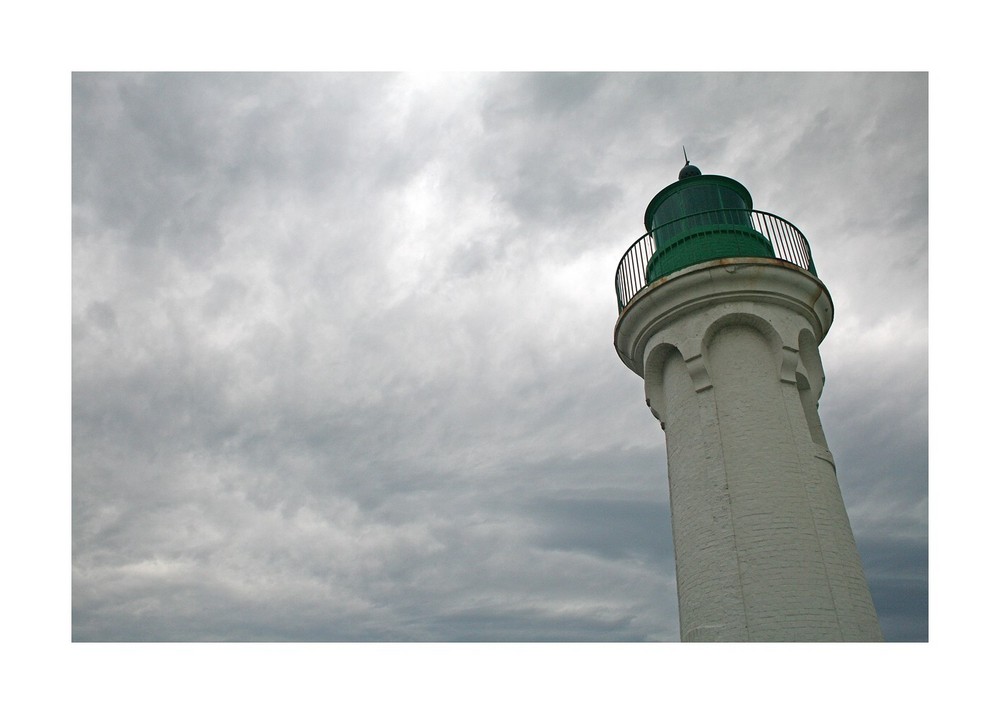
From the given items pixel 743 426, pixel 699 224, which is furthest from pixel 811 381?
pixel 699 224

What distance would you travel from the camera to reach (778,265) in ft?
34.0

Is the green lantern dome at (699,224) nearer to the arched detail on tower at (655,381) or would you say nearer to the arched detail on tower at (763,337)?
the arched detail on tower at (763,337)

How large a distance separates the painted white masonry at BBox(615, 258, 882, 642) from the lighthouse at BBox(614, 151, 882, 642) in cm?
2

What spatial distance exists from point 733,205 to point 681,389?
4612 mm

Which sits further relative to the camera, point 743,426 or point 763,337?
point 763,337

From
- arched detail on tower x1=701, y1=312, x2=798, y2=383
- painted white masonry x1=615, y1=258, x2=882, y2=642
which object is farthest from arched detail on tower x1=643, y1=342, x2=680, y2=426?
arched detail on tower x1=701, y1=312, x2=798, y2=383

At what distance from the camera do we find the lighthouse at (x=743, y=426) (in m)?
8.57

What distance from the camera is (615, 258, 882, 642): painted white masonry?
28.0 ft

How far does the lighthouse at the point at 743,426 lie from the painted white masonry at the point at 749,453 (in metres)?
0.02

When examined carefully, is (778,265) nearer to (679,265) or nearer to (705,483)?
(679,265)

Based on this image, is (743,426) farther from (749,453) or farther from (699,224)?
(699,224)

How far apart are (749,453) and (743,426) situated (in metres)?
0.46

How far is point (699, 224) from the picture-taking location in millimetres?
11812

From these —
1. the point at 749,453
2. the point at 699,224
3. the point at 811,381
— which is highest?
the point at 699,224
